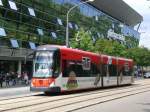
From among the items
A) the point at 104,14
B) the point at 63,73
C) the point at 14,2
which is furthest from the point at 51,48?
the point at 104,14

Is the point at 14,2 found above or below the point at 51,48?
above

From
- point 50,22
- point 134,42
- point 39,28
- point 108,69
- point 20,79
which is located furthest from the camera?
point 134,42

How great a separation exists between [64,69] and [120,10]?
69.9m

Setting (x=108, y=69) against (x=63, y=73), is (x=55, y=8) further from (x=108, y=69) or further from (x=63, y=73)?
(x=63, y=73)

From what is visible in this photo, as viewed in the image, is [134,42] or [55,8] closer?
[55,8]

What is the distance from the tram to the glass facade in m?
18.7

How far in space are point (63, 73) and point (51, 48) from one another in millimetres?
1692

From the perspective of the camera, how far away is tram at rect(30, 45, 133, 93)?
28234 millimetres

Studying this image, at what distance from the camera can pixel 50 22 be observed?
64625 millimetres

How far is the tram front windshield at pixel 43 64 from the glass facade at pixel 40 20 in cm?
2315

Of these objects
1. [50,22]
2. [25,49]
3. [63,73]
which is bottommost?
[63,73]

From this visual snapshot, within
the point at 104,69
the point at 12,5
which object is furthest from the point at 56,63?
the point at 12,5

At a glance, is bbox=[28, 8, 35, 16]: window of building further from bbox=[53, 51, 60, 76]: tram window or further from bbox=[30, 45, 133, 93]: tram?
bbox=[53, 51, 60, 76]: tram window

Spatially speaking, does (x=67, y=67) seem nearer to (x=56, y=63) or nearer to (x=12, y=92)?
(x=56, y=63)
